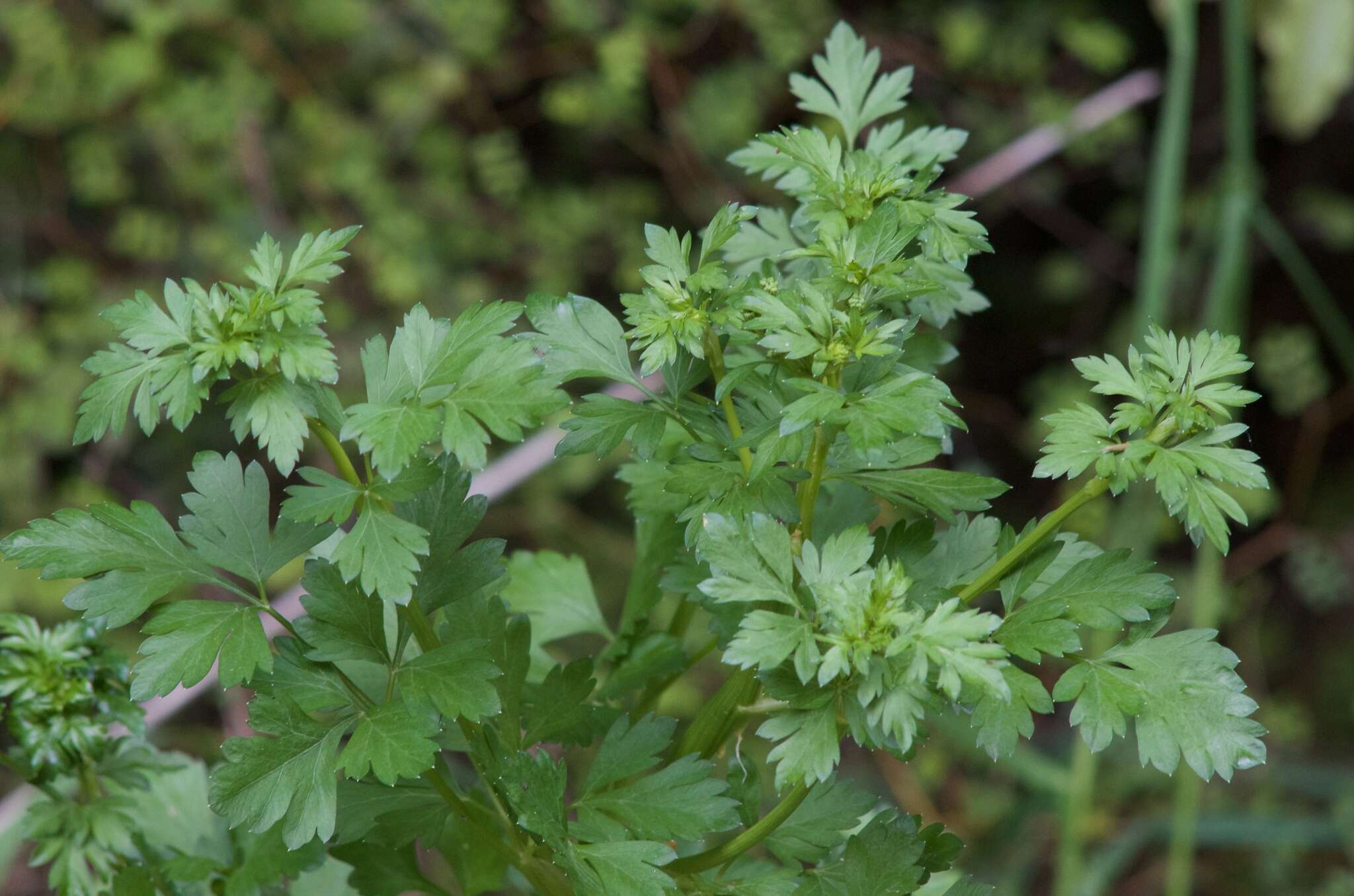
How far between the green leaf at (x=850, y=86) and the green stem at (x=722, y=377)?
0.22m

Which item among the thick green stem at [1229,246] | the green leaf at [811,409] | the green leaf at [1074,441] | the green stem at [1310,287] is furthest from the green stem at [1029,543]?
the green stem at [1310,287]

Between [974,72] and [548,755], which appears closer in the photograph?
[548,755]

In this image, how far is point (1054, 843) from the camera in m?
2.15

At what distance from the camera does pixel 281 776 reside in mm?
572

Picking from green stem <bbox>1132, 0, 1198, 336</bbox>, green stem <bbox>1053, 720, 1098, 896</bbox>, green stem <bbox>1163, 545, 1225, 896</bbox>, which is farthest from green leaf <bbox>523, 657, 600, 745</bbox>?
green stem <bbox>1132, 0, 1198, 336</bbox>

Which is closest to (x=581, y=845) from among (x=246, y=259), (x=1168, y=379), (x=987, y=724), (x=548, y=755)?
(x=548, y=755)

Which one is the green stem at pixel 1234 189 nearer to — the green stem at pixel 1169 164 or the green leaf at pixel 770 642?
the green stem at pixel 1169 164

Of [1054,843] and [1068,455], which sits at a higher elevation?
[1068,455]

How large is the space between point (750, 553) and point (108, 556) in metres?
0.32

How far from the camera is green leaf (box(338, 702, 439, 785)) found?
538 millimetres

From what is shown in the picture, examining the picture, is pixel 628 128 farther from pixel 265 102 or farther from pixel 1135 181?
pixel 1135 181

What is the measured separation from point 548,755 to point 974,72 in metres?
1.83

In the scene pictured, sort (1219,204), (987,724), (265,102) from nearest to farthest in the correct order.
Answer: (987,724) → (1219,204) → (265,102)

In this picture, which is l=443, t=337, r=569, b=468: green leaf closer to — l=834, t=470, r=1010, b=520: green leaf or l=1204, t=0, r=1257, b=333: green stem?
l=834, t=470, r=1010, b=520: green leaf
